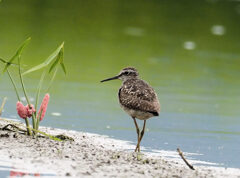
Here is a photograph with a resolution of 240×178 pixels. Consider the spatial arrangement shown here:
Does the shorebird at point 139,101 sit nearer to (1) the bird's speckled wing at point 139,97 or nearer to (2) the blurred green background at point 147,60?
(1) the bird's speckled wing at point 139,97

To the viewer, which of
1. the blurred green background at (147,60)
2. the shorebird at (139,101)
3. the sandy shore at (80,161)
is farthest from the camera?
the blurred green background at (147,60)

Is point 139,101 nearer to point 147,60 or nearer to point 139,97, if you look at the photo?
point 139,97

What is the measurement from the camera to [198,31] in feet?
64.2

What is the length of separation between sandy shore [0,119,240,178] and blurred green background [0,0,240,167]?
3.34 ft

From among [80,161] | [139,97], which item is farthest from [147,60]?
[80,161]

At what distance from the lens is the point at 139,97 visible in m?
8.30

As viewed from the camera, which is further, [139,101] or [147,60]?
[147,60]

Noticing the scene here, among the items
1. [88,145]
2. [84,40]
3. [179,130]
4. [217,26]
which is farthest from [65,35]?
[88,145]

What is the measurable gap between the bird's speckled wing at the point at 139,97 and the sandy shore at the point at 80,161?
0.60m

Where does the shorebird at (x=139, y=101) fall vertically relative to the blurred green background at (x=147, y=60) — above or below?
below

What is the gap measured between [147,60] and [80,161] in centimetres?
869

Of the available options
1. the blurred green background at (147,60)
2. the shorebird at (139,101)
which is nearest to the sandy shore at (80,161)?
the shorebird at (139,101)

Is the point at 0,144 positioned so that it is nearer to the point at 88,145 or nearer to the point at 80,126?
the point at 88,145

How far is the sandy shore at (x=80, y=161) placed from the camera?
632cm
